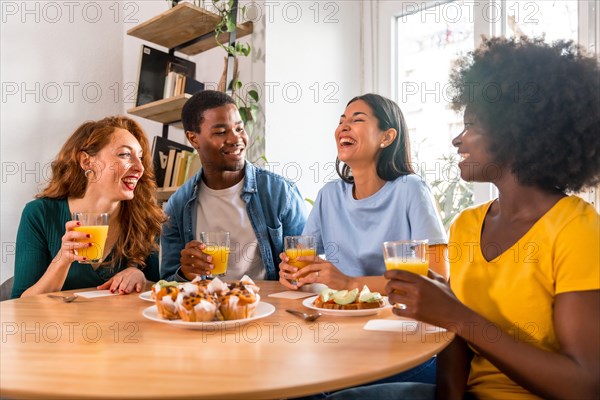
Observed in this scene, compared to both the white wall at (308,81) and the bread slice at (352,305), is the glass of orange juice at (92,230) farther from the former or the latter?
the white wall at (308,81)

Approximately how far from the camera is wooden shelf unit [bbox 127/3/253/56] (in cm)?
319

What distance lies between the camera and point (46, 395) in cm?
82

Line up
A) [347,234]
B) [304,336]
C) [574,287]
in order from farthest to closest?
[347,234] < [304,336] < [574,287]

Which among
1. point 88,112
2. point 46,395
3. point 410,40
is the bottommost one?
point 46,395

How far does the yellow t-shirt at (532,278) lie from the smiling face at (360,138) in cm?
91

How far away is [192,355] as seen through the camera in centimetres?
104

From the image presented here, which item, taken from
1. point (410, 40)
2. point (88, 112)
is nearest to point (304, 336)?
point (410, 40)

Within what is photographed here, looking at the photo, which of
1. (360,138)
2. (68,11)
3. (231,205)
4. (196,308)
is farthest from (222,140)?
(68,11)

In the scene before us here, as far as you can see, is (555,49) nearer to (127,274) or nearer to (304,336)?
(304,336)

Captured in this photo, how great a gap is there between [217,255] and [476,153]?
3.37 feet

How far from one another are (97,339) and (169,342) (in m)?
0.17

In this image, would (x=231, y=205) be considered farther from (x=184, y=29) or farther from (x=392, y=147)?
(x=184, y=29)

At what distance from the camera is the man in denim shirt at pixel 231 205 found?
260 centimetres

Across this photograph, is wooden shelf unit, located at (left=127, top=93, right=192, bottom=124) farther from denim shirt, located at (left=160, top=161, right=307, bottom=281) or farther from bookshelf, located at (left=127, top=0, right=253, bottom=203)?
denim shirt, located at (left=160, top=161, right=307, bottom=281)
